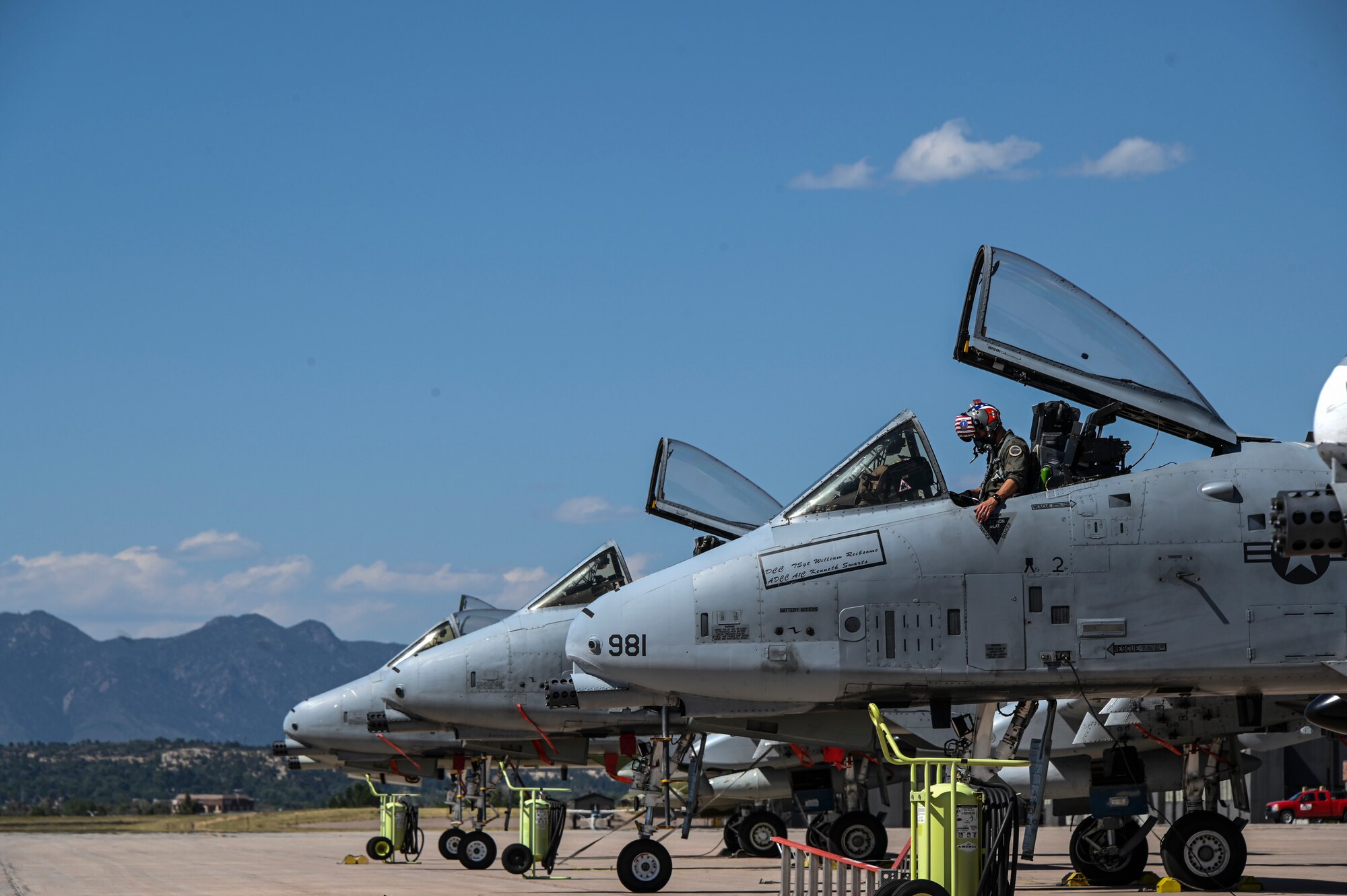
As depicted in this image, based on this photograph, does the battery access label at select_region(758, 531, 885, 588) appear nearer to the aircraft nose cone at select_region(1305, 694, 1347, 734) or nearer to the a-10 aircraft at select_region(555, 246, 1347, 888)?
the a-10 aircraft at select_region(555, 246, 1347, 888)

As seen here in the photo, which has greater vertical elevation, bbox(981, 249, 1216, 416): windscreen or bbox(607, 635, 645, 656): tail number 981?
bbox(981, 249, 1216, 416): windscreen

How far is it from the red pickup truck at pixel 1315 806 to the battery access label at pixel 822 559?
128ft

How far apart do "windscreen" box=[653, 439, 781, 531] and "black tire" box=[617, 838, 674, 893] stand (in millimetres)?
4454

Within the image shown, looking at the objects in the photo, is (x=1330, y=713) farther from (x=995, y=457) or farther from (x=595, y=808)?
(x=595, y=808)

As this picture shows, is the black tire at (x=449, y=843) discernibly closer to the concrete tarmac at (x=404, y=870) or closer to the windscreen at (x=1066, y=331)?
the concrete tarmac at (x=404, y=870)

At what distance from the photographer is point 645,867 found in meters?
14.4

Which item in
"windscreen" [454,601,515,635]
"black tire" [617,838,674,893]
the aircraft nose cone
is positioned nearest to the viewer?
the aircraft nose cone

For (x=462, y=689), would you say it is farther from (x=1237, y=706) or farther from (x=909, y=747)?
(x=1237, y=706)

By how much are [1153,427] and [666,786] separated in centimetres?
534

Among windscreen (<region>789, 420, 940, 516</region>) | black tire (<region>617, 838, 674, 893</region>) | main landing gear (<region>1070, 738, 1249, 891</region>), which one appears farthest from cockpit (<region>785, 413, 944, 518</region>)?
main landing gear (<region>1070, 738, 1249, 891</region>)

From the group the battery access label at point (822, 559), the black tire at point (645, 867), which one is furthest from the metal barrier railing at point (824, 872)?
A: the black tire at point (645, 867)

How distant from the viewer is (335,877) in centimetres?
2034

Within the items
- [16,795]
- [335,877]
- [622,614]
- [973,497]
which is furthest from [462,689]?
[16,795]

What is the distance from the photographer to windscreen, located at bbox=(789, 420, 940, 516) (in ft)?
41.2
